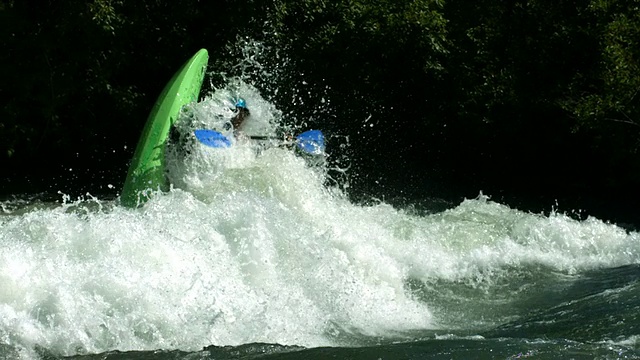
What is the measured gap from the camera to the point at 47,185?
1165 centimetres

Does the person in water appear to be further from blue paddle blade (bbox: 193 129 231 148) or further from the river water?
blue paddle blade (bbox: 193 129 231 148)

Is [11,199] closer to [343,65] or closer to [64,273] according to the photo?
[343,65]

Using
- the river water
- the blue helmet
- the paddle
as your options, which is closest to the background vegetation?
the river water

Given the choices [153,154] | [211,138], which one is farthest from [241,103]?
[153,154]

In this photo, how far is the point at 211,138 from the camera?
7781 mm

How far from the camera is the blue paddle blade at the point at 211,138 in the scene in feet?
25.4

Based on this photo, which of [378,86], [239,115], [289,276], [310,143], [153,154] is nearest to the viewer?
[289,276]

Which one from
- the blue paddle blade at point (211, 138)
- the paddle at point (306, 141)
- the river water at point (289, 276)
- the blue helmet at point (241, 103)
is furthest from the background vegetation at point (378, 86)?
the blue paddle blade at point (211, 138)

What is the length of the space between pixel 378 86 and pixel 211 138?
15.8 ft

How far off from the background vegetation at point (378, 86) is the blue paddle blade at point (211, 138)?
4088 millimetres

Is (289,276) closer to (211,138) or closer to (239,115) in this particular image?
(211,138)

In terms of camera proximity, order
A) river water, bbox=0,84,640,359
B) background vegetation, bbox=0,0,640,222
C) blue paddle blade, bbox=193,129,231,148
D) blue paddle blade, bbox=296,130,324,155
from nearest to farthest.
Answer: river water, bbox=0,84,640,359, blue paddle blade, bbox=193,129,231,148, blue paddle blade, bbox=296,130,324,155, background vegetation, bbox=0,0,640,222

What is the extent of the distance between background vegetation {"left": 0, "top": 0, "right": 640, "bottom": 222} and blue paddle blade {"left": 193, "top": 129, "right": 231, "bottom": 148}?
161 inches

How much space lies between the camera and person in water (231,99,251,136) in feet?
28.0
